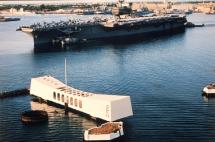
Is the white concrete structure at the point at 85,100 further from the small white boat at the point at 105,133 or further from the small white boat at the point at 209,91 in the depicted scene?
the small white boat at the point at 209,91

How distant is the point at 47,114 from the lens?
61.3 metres

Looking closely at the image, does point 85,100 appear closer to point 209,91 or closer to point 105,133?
point 105,133

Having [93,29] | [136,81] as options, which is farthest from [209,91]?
[93,29]

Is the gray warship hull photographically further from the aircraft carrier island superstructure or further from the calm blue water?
the calm blue water

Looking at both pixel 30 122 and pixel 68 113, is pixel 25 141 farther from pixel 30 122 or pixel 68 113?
pixel 68 113

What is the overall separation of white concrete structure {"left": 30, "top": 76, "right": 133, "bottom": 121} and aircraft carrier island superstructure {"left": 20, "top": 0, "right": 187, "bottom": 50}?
63379mm

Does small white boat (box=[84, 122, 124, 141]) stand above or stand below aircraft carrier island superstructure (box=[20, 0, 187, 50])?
below

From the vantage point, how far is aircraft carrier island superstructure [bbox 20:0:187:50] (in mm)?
138250

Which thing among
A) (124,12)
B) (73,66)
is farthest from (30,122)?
(124,12)

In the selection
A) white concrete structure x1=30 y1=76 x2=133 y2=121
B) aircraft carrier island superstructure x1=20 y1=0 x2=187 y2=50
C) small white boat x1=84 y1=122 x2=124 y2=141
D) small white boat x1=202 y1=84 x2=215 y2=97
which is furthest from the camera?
aircraft carrier island superstructure x1=20 y1=0 x2=187 y2=50

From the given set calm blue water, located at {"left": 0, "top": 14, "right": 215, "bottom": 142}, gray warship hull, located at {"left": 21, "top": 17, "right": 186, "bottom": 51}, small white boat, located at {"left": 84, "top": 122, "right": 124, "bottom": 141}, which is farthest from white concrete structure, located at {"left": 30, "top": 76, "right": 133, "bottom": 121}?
gray warship hull, located at {"left": 21, "top": 17, "right": 186, "bottom": 51}

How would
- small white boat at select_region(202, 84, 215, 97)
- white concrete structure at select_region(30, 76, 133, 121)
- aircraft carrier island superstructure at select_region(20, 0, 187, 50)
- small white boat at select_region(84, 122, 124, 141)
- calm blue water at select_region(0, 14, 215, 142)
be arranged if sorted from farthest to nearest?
aircraft carrier island superstructure at select_region(20, 0, 187, 50) → small white boat at select_region(202, 84, 215, 97) → white concrete structure at select_region(30, 76, 133, 121) → calm blue water at select_region(0, 14, 215, 142) → small white boat at select_region(84, 122, 124, 141)

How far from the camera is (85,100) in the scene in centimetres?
6097

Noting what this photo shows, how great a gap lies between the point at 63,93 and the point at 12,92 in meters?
12.6
